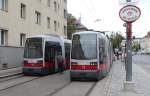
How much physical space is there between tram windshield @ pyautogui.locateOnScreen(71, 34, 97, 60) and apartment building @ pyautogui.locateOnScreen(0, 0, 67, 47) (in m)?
11.0

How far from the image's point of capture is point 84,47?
75.0ft

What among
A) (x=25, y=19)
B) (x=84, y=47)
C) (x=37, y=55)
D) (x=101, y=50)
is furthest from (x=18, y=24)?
(x=84, y=47)

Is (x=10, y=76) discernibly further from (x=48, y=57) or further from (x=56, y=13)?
(x=56, y=13)

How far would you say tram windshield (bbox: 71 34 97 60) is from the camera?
2275 cm

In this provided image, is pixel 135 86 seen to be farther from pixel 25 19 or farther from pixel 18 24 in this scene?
pixel 25 19

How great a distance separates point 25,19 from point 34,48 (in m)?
12.1

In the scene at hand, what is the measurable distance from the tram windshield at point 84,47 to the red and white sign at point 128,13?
28.3 feet

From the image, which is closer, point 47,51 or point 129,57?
point 129,57

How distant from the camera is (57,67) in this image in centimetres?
Answer: 3066

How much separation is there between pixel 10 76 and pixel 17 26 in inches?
444

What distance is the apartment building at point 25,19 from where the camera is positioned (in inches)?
1320

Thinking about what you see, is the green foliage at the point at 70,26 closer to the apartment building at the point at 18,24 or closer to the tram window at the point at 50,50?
the apartment building at the point at 18,24

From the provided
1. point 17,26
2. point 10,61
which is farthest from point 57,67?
point 17,26

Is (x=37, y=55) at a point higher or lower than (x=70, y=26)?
Result: lower
